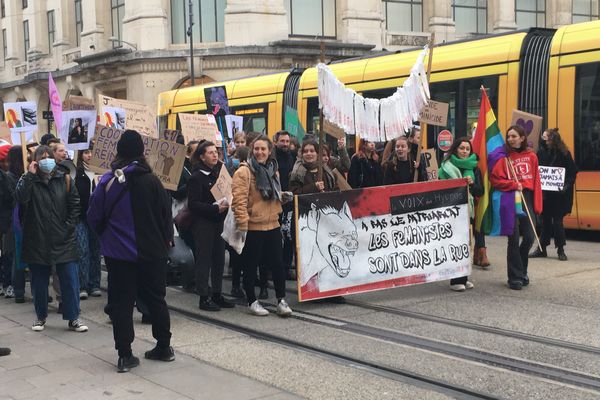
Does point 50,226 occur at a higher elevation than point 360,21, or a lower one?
lower

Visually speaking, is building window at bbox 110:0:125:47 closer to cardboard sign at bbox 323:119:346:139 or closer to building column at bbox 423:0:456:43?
building column at bbox 423:0:456:43

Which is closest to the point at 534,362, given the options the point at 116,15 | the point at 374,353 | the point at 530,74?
the point at 374,353

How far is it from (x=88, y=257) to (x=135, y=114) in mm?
2957

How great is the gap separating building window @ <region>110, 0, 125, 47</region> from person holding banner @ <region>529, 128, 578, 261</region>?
28.5 m

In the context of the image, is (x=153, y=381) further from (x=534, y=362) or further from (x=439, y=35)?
(x=439, y=35)

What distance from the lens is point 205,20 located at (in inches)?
1319

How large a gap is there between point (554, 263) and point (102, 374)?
678 centimetres

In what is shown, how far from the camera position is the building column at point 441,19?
35531 mm

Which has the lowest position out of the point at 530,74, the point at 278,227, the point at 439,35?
the point at 278,227

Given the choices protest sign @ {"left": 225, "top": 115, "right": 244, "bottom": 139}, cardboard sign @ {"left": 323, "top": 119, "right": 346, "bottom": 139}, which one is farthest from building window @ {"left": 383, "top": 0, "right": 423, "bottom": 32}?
cardboard sign @ {"left": 323, "top": 119, "right": 346, "bottom": 139}

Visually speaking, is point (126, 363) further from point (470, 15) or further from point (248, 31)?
point (470, 15)

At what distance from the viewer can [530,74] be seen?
12531 millimetres

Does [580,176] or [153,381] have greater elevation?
[580,176]

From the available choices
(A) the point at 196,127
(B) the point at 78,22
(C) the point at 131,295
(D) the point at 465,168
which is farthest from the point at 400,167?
(B) the point at 78,22
